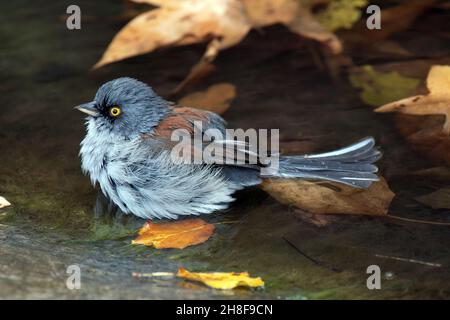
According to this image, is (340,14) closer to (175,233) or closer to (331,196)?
(331,196)

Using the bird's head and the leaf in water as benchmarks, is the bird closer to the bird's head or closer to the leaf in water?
the bird's head

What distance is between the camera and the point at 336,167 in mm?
4906

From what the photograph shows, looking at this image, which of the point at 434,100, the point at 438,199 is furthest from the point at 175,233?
the point at 434,100

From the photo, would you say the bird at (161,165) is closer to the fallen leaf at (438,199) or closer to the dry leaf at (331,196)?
the dry leaf at (331,196)

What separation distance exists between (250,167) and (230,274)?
1.18 metres

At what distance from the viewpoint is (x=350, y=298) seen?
3.60m

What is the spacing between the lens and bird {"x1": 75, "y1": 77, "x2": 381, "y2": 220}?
15.5ft

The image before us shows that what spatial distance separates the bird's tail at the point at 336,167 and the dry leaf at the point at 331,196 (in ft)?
0.17

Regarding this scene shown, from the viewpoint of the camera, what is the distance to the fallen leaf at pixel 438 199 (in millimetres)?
4598

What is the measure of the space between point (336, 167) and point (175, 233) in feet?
3.92

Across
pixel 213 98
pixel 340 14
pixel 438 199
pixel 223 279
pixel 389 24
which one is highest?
pixel 340 14

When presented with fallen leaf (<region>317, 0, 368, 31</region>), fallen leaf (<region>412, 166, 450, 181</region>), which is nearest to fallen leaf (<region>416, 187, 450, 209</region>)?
fallen leaf (<region>412, 166, 450, 181</region>)

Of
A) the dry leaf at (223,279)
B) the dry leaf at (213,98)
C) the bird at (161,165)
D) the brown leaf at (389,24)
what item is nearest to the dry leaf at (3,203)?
the bird at (161,165)
